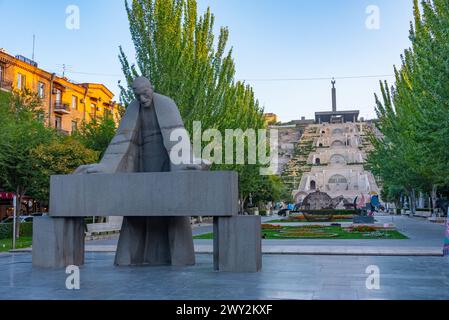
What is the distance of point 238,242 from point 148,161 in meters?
2.93

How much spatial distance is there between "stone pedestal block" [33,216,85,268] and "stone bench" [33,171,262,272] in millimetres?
21

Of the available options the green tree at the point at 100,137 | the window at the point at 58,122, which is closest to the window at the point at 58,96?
the window at the point at 58,122

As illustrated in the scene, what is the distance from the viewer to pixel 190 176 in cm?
1009

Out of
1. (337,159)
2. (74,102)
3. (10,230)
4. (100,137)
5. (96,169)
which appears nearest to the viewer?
(96,169)

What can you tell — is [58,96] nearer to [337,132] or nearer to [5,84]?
[5,84]

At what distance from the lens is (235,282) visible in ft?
29.3

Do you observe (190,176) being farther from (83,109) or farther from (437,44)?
(83,109)

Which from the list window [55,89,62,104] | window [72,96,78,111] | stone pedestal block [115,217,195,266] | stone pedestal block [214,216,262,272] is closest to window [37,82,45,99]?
window [55,89,62,104]

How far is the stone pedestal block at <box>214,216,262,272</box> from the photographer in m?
10.1

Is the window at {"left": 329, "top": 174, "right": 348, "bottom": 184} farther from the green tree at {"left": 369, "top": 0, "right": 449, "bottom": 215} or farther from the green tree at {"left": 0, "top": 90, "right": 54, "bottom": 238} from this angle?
the green tree at {"left": 0, "top": 90, "right": 54, "bottom": 238}

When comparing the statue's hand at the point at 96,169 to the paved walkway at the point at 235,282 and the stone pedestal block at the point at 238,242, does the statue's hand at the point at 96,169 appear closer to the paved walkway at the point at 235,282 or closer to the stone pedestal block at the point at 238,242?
the paved walkway at the point at 235,282

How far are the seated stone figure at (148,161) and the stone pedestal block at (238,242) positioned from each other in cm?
132

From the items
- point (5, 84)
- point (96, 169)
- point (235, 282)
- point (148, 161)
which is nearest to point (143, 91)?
point (148, 161)
